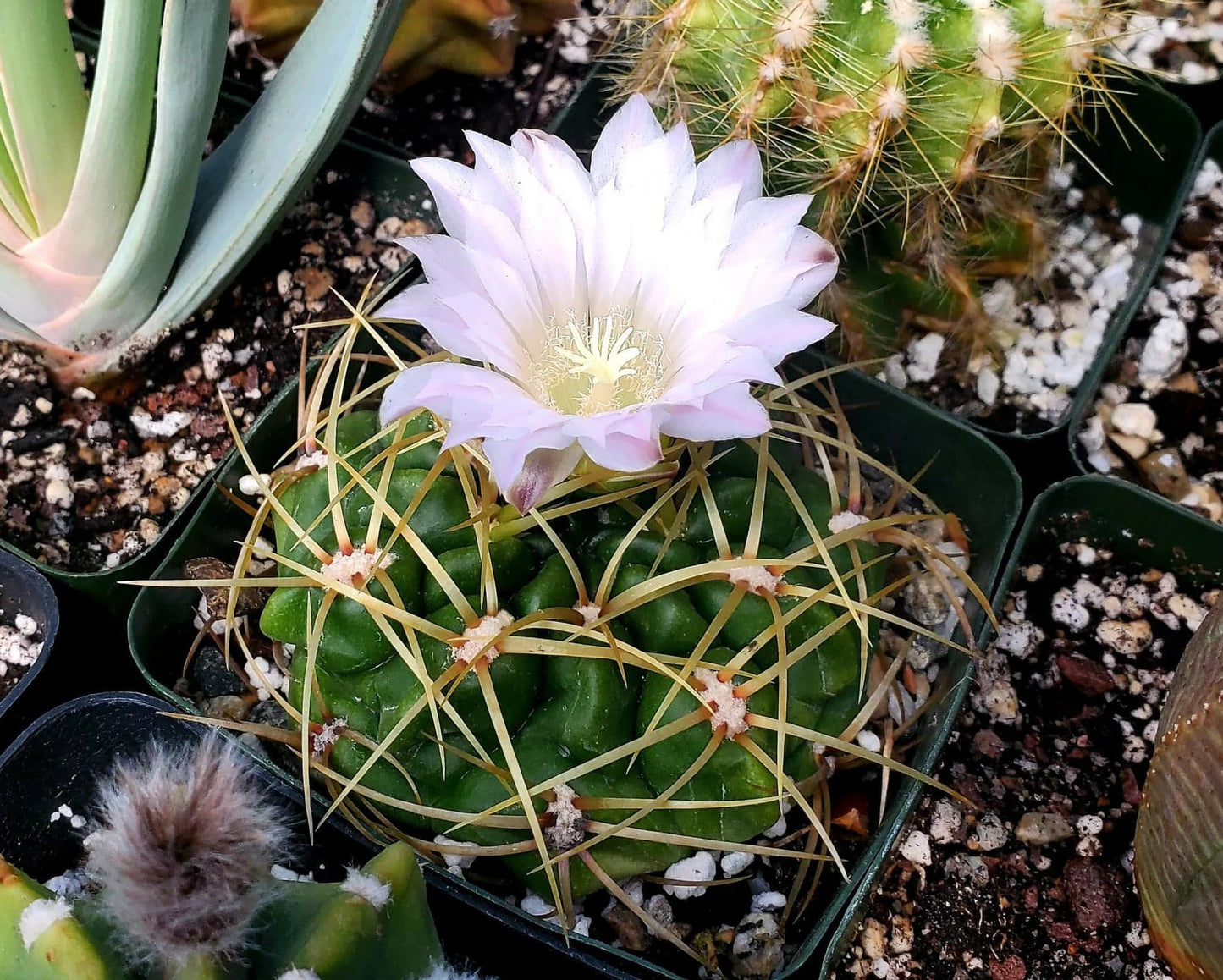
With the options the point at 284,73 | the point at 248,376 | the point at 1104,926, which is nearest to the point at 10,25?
the point at 284,73

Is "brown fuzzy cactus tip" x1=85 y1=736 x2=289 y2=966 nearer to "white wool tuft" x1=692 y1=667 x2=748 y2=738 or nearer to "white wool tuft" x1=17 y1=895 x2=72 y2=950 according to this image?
"white wool tuft" x1=17 y1=895 x2=72 y2=950

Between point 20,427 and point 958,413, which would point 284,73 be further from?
point 958,413

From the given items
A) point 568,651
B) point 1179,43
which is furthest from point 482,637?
point 1179,43

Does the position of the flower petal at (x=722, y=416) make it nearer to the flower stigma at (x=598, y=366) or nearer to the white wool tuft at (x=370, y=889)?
the flower stigma at (x=598, y=366)

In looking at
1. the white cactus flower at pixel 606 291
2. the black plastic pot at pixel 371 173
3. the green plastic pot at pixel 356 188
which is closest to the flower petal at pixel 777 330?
the white cactus flower at pixel 606 291

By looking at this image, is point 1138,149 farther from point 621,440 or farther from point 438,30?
point 621,440

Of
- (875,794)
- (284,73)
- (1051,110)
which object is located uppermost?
(284,73)
